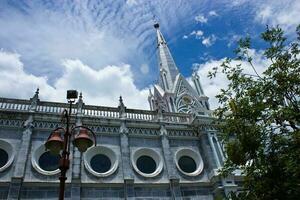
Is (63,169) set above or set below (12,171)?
below

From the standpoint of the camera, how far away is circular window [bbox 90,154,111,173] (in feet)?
51.1

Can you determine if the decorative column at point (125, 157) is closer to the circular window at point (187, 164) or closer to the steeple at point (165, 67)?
the circular window at point (187, 164)

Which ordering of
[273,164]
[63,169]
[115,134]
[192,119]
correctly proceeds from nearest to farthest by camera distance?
[63,169], [273,164], [115,134], [192,119]

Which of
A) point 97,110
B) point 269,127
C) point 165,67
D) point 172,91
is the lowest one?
point 269,127

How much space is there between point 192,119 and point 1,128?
12.4 m

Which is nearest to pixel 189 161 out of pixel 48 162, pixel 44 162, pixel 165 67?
pixel 48 162

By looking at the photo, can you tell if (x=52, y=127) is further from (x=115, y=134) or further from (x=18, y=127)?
(x=115, y=134)

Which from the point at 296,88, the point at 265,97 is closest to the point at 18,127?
the point at 265,97

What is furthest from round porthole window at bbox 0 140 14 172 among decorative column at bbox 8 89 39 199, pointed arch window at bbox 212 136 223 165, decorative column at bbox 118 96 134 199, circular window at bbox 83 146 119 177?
pointed arch window at bbox 212 136 223 165

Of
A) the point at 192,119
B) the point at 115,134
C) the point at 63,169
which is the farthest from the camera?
the point at 192,119

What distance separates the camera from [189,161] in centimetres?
1778

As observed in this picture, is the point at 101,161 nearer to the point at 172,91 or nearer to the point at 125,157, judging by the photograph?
the point at 125,157

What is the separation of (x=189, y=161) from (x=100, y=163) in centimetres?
602

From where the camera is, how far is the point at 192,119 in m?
19.2
